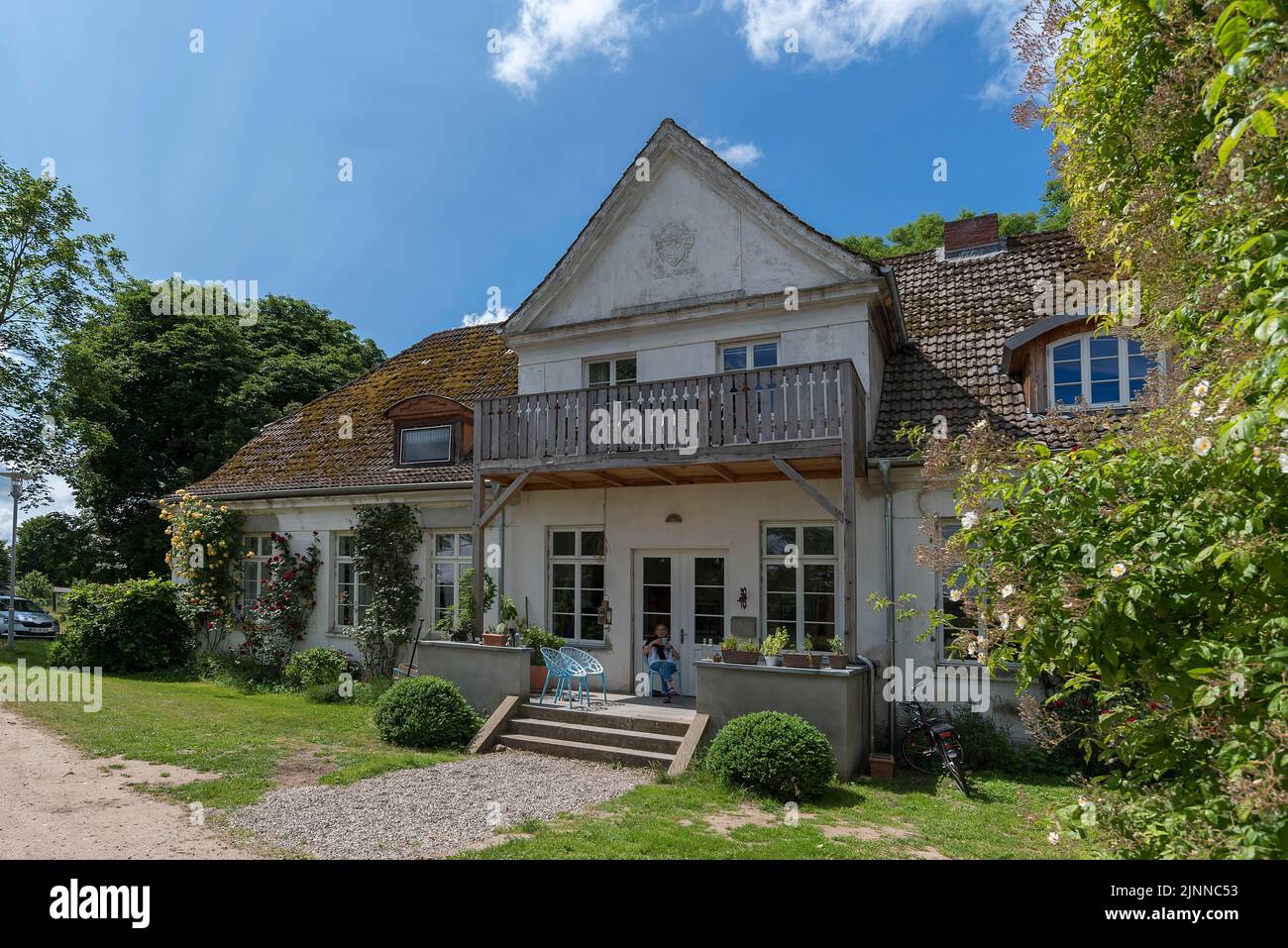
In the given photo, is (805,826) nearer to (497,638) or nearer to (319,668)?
(497,638)

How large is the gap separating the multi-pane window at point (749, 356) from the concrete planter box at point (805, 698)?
4747mm

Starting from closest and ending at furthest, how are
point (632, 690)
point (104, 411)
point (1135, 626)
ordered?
point (1135, 626) < point (632, 690) < point (104, 411)

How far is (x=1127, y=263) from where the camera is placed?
4820mm

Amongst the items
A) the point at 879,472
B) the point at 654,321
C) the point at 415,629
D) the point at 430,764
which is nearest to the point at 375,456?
the point at 415,629

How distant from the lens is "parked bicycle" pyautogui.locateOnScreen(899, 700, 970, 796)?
349 inches

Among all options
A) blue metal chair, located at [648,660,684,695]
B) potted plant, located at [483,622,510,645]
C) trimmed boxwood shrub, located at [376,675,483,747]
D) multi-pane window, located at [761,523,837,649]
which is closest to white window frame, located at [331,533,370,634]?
potted plant, located at [483,622,510,645]

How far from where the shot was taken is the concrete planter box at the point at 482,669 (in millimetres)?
11188

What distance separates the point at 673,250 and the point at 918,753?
27.5ft

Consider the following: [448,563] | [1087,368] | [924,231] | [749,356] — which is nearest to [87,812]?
[448,563]

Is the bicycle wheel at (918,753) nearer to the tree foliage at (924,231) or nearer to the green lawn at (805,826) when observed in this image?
the green lawn at (805,826)

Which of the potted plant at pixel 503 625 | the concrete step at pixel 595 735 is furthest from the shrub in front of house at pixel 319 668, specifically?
the concrete step at pixel 595 735
